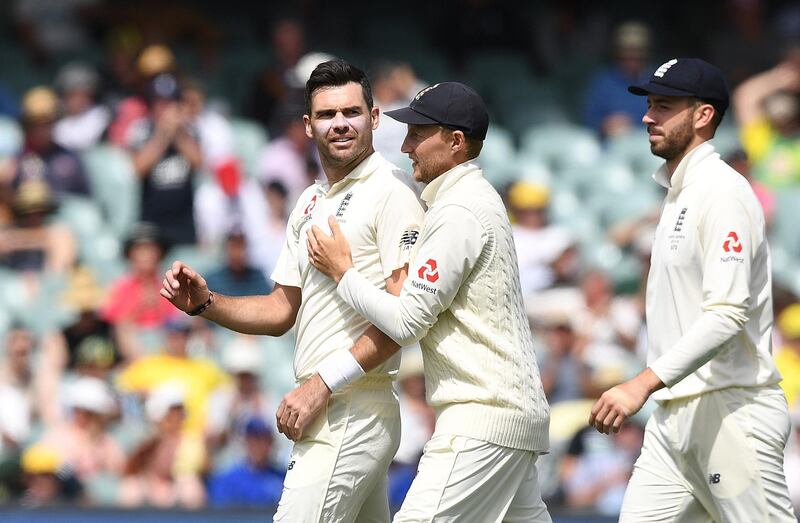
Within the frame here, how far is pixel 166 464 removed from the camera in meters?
8.50

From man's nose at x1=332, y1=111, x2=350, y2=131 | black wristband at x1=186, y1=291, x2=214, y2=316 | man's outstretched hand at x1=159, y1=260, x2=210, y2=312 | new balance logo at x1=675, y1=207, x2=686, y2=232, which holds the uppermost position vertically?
man's nose at x1=332, y1=111, x2=350, y2=131

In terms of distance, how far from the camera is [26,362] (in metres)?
9.17

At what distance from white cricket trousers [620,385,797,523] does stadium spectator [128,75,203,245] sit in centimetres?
569

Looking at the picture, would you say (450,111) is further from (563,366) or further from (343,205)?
(563,366)

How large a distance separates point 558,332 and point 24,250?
3746 mm

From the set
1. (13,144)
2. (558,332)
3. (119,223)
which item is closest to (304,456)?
(558,332)

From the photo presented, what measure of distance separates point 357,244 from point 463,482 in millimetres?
872

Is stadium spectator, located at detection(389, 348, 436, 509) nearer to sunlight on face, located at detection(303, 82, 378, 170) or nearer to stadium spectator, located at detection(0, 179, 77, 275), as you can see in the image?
stadium spectator, located at detection(0, 179, 77, 275)

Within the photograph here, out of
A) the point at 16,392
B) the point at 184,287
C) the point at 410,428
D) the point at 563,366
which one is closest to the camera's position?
the point at 184,287

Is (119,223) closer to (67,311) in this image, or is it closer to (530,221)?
(67,311)

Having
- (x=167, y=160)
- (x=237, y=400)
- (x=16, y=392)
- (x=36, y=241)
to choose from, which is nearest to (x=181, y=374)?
(x=237, y=400)

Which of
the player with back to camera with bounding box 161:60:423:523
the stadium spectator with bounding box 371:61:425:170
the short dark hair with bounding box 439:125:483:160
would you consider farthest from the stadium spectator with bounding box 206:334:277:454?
the short dark hair with bounding box 439:125:483:160

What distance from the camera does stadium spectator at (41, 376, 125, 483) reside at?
28.0 feet

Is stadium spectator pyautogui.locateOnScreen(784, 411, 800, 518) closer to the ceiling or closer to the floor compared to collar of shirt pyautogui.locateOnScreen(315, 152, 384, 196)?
closer to the floor
